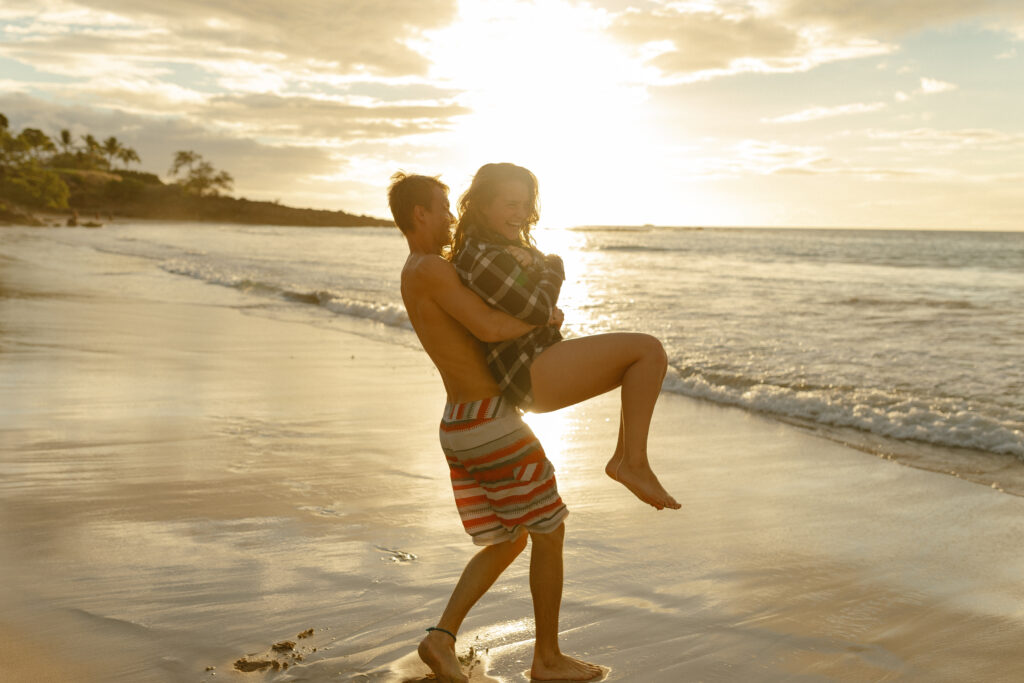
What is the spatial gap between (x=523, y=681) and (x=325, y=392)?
5733 mm

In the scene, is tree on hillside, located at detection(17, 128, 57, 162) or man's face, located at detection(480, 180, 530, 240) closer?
man's face, located at detection(480, 180, 530, 240)

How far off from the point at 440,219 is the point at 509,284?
1.45ft

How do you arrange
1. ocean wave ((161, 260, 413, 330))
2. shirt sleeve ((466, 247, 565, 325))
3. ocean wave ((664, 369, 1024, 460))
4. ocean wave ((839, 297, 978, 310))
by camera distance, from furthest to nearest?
1. ocean wave ((839, 297, 978, 310))
2. ocean wave ((161, 260, 413, 330))
3. ocean wave ((664, 369, 1024, 460))
4. shirt sleeve ((466, 247, 565, 325))

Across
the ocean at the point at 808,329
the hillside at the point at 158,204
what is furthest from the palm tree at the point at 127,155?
the ocean at the point at 808,329

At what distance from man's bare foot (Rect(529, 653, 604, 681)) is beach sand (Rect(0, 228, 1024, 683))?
0.31 feet

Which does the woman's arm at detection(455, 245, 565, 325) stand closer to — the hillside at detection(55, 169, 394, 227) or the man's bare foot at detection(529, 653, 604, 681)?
the man's bare foot at detection(529, 653, 604, 681)

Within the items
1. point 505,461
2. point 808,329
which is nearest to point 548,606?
point 505,461

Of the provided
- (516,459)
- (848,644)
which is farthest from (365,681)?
(848,644)

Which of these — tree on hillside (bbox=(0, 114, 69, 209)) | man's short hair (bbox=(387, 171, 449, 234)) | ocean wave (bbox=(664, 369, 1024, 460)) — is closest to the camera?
man's short hair (bbox=(387, 171, 449, 234))

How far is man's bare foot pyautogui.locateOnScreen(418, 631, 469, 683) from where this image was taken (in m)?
3.05

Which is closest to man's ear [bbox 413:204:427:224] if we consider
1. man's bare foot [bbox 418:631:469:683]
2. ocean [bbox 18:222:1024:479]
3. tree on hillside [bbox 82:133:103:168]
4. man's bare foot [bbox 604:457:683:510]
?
ocean [bbox 18:222:1024:479]

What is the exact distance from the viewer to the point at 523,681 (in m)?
3.16

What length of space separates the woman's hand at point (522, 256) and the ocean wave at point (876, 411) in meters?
5.65

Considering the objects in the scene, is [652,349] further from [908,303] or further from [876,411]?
[908,303]
